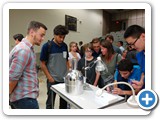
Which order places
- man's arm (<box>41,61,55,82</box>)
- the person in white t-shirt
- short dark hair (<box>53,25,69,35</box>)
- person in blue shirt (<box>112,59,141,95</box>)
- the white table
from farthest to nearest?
the person in white t-shirt, man's arm (<box>41,61,55,82</box>), short dark hair (<box>53,25,69,35</box>), person in blue shirt (<box>112,59,141,95</box>), the white table

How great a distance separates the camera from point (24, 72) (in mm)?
847

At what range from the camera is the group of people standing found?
802mm

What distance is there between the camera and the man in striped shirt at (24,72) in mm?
789

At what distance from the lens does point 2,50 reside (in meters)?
0.74

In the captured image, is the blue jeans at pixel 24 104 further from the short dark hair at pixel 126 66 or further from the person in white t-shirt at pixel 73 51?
the person in white t-shirt at pixel 73 51

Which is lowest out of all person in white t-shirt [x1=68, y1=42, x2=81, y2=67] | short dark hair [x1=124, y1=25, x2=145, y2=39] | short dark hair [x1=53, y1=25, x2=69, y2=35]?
person in white t-shirt [x1=68, y1=42, x2=81, y2=67]

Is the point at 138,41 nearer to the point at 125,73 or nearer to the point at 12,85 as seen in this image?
the point at 125,73

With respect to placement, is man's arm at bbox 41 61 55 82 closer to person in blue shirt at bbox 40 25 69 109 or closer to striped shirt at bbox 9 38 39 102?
person in blue shirt at bbox 40 25 69 109

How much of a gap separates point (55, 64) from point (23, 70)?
1.91 feet

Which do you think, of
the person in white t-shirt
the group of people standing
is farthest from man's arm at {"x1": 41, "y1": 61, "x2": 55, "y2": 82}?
the person in white t-shirt

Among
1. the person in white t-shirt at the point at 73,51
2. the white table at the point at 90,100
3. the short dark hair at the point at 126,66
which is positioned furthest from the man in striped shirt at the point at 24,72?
the person in white t-shirt at the point at 73,51

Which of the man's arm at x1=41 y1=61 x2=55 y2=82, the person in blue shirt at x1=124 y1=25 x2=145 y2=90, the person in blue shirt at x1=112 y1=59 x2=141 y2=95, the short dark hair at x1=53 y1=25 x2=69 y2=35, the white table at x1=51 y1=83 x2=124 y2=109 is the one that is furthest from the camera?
the man's arm at x1=41 y1=61 x2=55 y2=82
